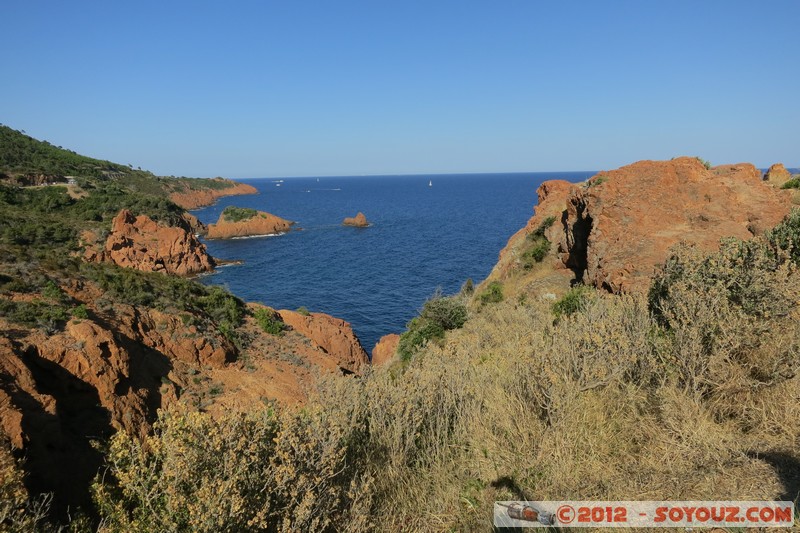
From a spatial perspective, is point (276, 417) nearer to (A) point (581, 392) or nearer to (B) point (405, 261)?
(A) point (581, 392)

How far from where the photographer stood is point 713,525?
363 cm

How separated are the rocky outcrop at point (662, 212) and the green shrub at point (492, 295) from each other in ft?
18.8

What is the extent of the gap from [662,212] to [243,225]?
78306 mm

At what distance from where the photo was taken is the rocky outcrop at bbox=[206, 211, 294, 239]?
8088cm

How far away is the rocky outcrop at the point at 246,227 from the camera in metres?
80.9

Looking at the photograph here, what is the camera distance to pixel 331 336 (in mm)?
27625

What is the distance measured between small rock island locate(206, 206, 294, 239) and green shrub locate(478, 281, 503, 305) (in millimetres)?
67792

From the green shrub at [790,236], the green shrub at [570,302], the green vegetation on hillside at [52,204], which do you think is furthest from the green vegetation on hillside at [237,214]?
the green shrub at [790,236]

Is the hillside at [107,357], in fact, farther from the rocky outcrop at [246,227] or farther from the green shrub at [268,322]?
the rocky outcrop at [246,227]

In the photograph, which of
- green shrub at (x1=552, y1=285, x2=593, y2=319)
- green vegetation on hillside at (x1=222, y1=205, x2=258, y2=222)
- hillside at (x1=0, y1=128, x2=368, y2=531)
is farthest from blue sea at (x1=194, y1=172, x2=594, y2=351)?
green shrub at (x1=552, y1=285, x2=593, y2=319)

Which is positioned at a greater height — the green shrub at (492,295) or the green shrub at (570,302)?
the green shrub at (570,302)

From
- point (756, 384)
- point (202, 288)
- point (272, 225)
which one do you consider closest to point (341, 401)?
point (756, 384)

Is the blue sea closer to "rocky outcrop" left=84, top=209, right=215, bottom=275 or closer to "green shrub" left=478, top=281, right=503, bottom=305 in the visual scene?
"rocky outcrop" left=84, top=209, right=215, bottom=275

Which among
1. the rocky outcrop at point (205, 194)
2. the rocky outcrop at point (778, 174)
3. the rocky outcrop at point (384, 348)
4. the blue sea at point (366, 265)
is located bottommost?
the rocky outcrop at point (384, 348)
